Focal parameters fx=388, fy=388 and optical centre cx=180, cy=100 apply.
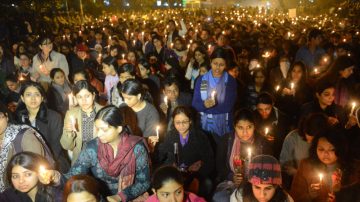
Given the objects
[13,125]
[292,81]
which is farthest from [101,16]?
[13,125]

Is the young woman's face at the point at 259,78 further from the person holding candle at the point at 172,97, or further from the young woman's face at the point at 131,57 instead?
the young woman's face at the point at 131,57

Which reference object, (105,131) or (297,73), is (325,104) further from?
(105,131)

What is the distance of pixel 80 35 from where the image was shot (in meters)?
12.6

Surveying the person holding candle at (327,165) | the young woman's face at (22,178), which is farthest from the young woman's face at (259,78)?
the young woman's face at (22,178)

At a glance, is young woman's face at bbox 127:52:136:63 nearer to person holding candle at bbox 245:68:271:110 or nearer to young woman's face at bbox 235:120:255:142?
person holding candle at bbox 245:68:271:110

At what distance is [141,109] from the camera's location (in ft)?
15.7

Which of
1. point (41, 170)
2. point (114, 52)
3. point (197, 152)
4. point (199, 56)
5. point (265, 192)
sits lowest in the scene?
point (265, 192)

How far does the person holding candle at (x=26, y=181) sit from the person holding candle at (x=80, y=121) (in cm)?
84

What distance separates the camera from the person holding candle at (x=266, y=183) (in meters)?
3.01

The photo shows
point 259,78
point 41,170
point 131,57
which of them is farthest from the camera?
point 131,57

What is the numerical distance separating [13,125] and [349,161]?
321 cm

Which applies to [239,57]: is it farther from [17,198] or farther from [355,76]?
[17,198]

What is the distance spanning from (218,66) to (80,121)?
197 centimetres

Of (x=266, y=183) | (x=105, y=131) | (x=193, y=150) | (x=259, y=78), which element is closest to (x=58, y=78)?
(x=193, y=150)
